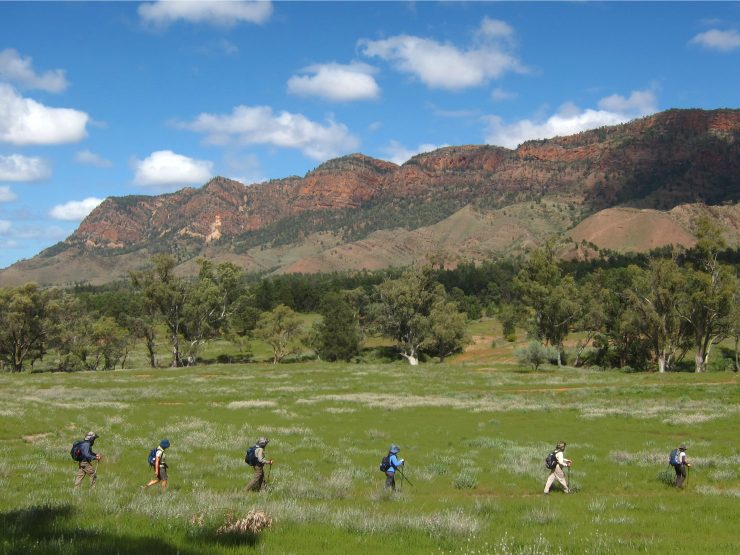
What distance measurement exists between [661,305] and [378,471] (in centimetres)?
5884

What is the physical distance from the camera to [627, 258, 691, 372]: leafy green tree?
223 ft

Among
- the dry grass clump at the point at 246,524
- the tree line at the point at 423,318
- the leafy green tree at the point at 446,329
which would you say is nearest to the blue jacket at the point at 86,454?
the dry grass clump at the point at 246,524

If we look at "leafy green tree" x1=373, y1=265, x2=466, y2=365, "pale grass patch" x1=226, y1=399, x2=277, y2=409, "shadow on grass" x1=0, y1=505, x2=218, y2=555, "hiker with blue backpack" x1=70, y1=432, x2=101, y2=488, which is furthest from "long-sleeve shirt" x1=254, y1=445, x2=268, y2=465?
"leafy green tree" x1=373, y1=265, x2=466, y2=365

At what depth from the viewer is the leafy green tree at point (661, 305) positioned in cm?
6794

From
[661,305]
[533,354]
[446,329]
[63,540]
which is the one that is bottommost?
[533,354]

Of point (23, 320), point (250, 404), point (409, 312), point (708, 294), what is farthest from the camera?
point (409, 312)

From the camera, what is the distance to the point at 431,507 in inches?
578

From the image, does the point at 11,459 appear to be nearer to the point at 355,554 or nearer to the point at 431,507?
the point at 431,507

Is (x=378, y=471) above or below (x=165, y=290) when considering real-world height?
below

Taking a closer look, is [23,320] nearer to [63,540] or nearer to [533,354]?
[533,354]

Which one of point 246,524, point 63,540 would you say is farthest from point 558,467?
point 63,540

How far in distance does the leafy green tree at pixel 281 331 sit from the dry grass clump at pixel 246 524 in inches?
3397

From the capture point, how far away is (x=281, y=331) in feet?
319

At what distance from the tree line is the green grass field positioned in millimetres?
15340
